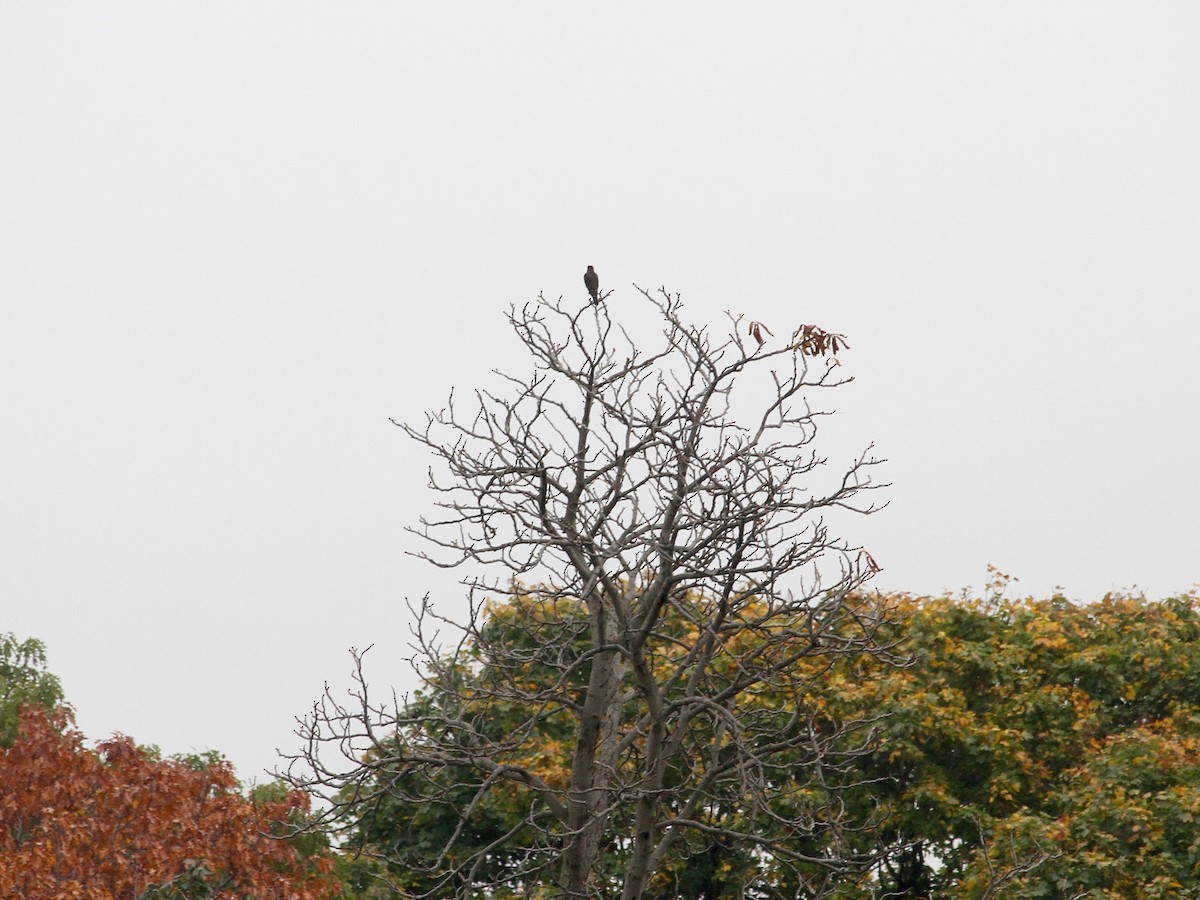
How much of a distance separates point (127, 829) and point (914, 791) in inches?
375

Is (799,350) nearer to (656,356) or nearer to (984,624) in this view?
(656,356)

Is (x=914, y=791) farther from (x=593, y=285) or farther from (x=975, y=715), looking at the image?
(x=593, y=285)

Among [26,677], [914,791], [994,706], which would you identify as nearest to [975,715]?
[994,706]

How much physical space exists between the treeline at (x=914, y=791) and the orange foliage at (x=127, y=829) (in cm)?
3

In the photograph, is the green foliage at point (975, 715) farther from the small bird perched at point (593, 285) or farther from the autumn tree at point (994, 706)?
the small bird perched at point (593, 285)

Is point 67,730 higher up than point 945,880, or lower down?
higher up

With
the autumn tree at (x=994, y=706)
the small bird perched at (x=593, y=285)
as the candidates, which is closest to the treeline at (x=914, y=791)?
the autumn tree at (x=994, y=706)

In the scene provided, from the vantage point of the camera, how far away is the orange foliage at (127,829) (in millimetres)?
14250

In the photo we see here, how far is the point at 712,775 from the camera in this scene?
10086 millimetres

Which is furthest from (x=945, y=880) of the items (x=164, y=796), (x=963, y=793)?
(x=164, y=796)

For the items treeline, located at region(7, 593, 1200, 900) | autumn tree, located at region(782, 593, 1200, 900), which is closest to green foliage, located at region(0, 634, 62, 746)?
treeline, located at region(7, 593, 1200, 900)

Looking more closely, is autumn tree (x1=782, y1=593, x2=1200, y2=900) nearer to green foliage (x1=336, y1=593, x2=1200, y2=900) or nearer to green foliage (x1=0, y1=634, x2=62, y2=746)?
green foliage (x1=336, y1=593, x2=1200, y2=900)

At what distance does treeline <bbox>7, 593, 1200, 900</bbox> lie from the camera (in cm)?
1517

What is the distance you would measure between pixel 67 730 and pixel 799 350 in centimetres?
1352
